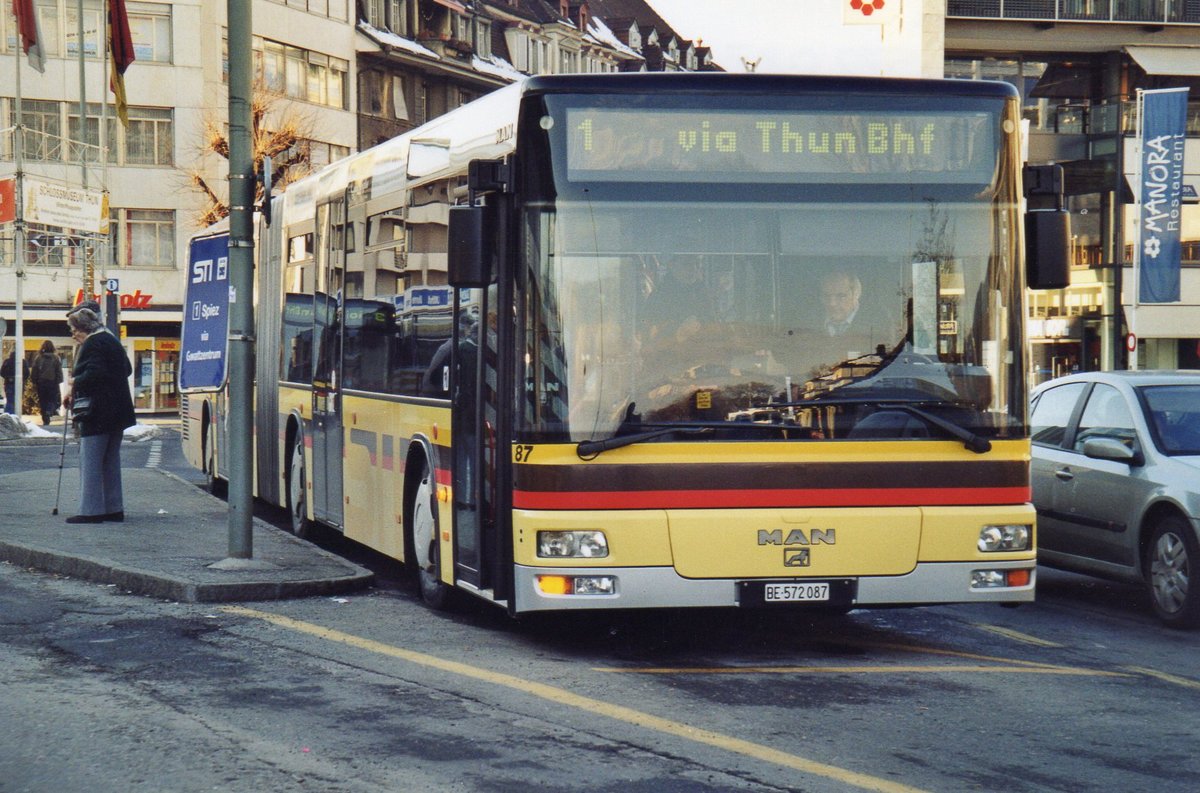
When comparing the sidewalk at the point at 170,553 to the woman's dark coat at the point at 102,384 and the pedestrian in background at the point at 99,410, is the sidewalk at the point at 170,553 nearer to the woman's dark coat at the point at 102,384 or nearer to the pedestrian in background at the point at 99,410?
the pedestrian in background at the point at 99,410

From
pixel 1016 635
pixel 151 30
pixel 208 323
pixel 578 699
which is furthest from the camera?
pixel 151 30

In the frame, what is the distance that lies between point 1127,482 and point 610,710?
5.21 metres

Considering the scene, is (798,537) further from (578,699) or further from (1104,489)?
(1104,489)

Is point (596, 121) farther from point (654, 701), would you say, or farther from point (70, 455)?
point (70, 455)

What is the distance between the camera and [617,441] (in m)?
8.41

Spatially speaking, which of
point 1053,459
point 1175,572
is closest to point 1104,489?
point 1053,459

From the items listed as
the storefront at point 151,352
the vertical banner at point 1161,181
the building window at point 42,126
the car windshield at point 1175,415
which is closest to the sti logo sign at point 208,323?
the car windshield at point 1175,415

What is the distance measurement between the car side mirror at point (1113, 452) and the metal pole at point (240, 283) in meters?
5.41

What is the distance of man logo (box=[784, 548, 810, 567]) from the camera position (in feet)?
28.2

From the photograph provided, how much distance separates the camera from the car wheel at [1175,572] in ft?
34.7

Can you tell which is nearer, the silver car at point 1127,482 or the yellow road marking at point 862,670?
the yellow road marking at point 862,670

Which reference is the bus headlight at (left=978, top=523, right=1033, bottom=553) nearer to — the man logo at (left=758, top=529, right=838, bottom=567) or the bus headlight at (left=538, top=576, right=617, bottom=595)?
the man logo at (left=758, top=529, right=838, bottom=567)

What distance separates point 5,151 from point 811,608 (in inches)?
1928

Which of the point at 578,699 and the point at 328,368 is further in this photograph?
the point at 328,368
